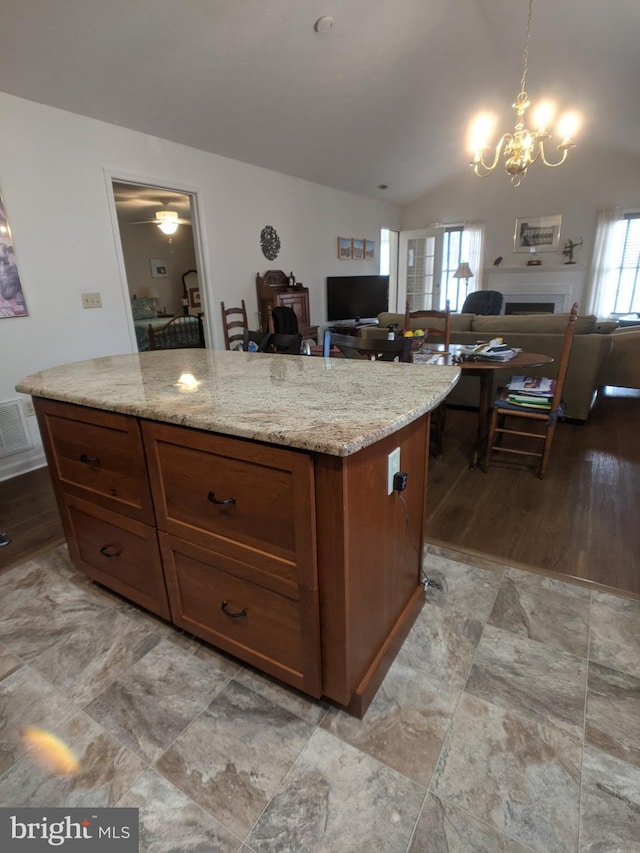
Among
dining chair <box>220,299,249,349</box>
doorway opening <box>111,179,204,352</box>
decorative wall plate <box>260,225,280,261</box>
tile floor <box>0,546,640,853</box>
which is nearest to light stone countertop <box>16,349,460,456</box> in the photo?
tile floor <box>0,546,640,853</box>

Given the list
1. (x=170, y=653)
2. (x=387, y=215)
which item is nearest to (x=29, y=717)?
(x=170, y=653)

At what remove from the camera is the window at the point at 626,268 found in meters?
6.21

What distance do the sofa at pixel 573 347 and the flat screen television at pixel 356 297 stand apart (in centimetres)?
207

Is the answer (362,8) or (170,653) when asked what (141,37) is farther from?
(170,653)

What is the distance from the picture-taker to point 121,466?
1407 mm

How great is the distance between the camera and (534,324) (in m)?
3.49

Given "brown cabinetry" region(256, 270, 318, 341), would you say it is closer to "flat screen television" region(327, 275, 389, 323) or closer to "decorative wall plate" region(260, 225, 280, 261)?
"decorative wall plate" region(260, 225, 280, 261)

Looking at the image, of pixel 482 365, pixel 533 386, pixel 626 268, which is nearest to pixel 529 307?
pixel 626 268

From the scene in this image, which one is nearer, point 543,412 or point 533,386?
point 543,412

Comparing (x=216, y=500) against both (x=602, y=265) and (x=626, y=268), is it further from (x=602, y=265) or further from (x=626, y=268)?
(x=626, y=268)

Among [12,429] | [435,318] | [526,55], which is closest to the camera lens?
[12,429]

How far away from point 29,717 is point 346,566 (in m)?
1.07

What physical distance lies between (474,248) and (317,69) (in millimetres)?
4544

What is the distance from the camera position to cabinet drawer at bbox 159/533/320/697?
3.85 feet
